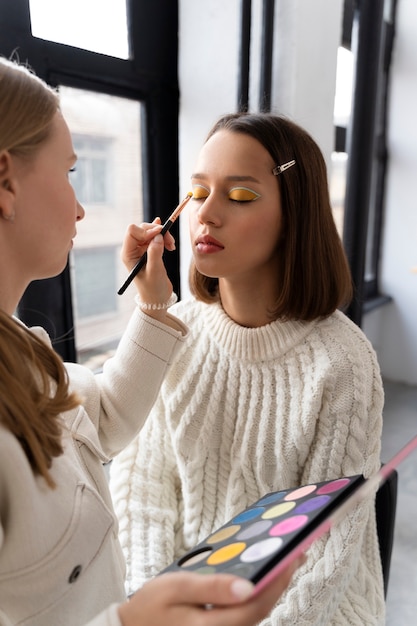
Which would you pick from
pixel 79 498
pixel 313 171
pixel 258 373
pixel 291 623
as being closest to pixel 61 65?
pixel 313 171

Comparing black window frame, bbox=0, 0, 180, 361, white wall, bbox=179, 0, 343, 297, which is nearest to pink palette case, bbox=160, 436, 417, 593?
black window frame, bbox=0, 0, 180, 361

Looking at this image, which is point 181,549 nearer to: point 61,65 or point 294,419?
point 294,419

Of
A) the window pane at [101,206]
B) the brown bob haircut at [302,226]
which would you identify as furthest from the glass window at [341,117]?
the brown bob haircut at [302,226]

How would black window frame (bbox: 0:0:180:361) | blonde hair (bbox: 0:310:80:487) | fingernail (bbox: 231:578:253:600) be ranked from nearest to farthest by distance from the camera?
fingernail (bbox: 231:578:253:600)
blonde hair (bbox: 0:310:80:487)
black window frame (bbox: 0:0:180:361)

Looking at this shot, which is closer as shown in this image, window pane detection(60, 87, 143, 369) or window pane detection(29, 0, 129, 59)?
window pane detection(29, 0, 129, 59)

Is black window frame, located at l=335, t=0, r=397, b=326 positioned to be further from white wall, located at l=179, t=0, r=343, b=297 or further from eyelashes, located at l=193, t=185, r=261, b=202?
eyelashes, located at l=193, t=185, r=261, b=202

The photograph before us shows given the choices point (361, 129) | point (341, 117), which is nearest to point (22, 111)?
point (361, 129)

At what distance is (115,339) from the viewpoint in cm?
134

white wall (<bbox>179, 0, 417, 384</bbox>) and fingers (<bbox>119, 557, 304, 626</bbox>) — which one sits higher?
white wall (<bbox>179, 0, 417, 384</bbox>)

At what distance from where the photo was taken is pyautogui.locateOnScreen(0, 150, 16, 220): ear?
1.72ft

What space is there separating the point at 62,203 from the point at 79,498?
13.2 inches

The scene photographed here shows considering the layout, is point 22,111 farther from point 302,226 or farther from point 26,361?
point 302,226

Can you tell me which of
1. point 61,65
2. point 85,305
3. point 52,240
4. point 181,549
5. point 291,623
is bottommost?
point 181,549

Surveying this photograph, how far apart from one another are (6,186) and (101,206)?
71 cm
